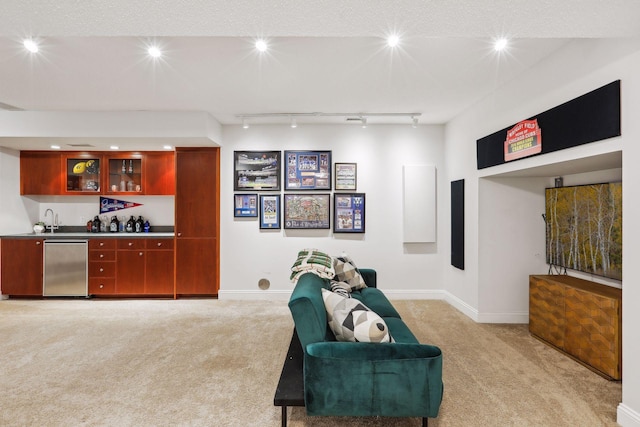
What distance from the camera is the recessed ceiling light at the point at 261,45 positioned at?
2.90 metres

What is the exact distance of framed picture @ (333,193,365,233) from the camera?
5.61 metres

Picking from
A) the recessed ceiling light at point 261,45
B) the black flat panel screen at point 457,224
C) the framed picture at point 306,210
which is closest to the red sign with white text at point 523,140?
the black flat panel screen at point 457,224

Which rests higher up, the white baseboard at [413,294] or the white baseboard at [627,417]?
the white baseboard at [413,294]

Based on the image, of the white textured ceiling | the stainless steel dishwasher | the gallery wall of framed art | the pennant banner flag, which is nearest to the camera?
the white textured ceiling

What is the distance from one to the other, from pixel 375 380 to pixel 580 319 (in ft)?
7.70

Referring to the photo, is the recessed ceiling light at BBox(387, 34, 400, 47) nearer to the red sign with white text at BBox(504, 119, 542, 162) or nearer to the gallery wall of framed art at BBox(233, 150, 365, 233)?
the red sign with white text at BBox(504, 119, 542, 162)

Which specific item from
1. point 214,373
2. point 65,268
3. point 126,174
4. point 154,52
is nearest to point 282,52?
point 154,52

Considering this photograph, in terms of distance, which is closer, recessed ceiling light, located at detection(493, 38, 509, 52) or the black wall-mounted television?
recessed ceiling light, located at detection(493, 38, 509, 52)

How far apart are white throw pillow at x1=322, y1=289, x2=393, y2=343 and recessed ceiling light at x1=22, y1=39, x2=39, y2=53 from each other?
3.00m

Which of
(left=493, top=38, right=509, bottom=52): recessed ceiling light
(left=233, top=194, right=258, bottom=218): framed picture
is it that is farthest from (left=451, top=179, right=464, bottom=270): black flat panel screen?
(left=233, top=194, right=258, bottom=218): framed picture

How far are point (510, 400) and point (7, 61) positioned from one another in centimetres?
502

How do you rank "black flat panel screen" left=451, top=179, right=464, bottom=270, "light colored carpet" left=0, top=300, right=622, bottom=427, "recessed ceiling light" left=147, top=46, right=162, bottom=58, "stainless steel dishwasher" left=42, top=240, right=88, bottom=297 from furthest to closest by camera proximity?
"stainless steel dishwasher" left=42, top=240, right=88, bottom=297
"black flat panel screen" left=451, top=179, right=464, bottom=270
"recessed ceiling light" left=147, top=46, right=162, bottom=58
"light colored carpet" left=0, top=300, right=622, bottom=427

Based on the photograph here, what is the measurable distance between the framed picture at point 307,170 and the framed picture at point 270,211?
0.28 metres

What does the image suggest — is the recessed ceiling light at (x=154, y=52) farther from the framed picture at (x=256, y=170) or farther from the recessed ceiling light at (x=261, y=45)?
the framed picture at (x=256, y=170)
